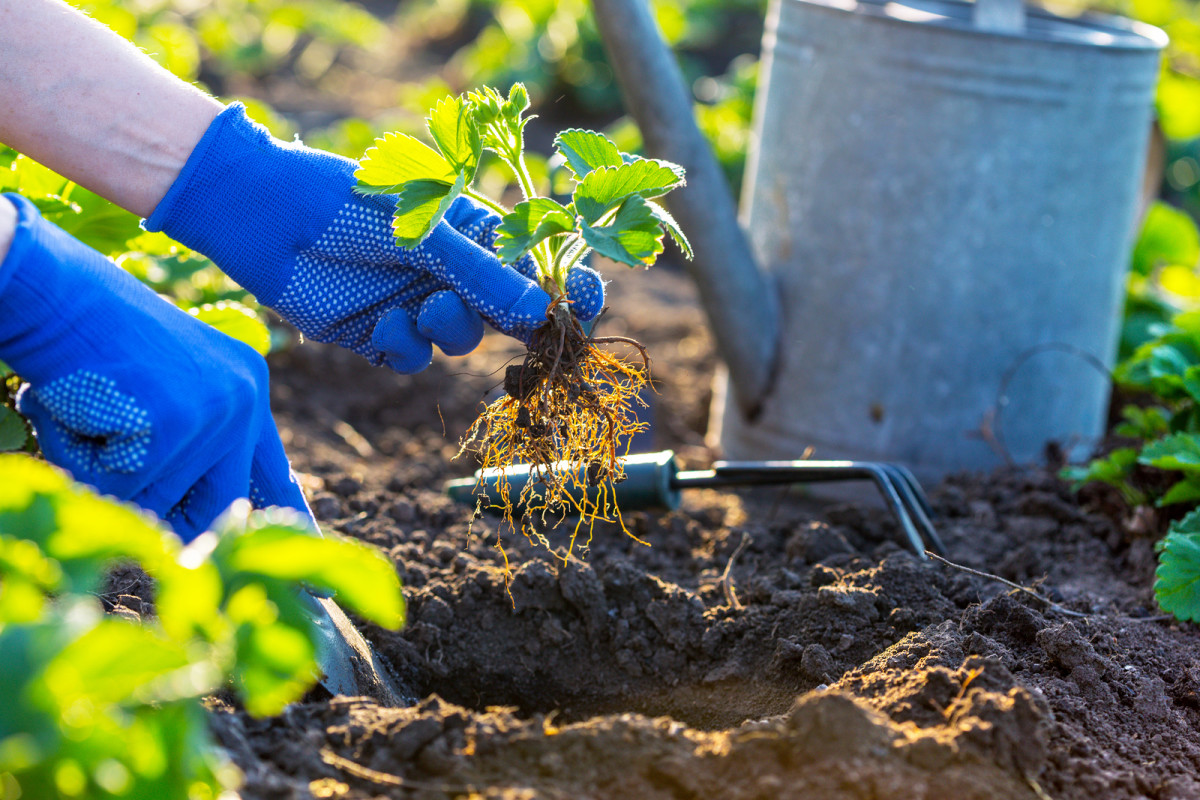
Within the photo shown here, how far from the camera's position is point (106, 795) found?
0.80 meters

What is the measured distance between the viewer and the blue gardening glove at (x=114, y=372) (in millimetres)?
1201

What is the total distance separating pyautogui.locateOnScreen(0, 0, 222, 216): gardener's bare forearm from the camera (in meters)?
1.47

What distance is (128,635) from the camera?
0.75 metres

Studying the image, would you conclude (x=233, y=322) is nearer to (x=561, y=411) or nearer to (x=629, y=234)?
(x=561, y=411)

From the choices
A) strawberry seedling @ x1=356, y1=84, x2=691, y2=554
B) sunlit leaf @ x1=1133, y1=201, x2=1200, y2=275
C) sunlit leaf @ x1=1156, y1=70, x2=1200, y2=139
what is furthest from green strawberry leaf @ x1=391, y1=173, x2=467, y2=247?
sunlit leaf @ x1=1156, y1=70, x2=1200, y2=139

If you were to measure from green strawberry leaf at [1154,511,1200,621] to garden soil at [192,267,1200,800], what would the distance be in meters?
0.06

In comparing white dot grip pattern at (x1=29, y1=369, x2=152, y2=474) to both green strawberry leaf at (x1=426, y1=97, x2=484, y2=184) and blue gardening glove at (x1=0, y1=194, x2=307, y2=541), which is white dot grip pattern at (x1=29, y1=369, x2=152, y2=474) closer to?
blue gardening glove at (x1=0, y1=194, x2=307, y2=541)

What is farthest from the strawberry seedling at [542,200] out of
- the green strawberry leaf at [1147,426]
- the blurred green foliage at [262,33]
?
the blurred green foliage at [262,33]

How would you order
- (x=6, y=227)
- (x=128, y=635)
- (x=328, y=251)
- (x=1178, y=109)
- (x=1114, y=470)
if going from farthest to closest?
(x=1178, y=109) < (x=1114, y=470) < (x=328, y=251) < (x=6, y=227) < (x=128, y=635)

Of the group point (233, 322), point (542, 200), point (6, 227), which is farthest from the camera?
point (233, 322)

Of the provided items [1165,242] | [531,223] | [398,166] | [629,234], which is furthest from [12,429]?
[1165,242]

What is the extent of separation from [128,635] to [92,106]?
104 centimetres

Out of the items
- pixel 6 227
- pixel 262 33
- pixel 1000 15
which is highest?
pixel 1000 15

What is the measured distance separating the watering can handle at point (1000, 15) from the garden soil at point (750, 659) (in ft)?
3.59
